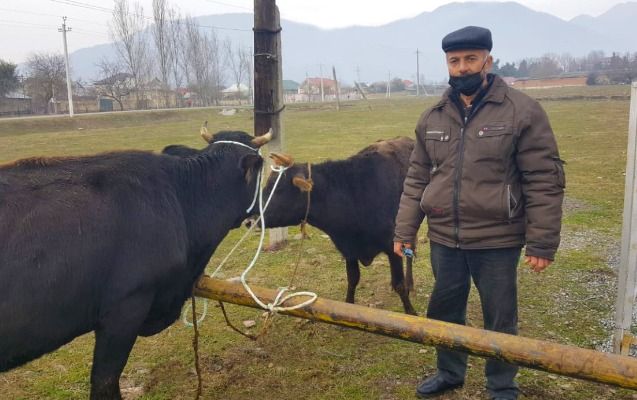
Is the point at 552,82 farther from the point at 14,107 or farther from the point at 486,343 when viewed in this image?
the point at 486,343

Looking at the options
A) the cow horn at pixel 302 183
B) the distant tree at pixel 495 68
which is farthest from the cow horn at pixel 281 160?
the distant tree at pixel 495 68

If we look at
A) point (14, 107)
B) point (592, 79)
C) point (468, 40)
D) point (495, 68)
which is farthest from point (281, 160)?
point (592, 79)

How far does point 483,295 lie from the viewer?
340 centimetres

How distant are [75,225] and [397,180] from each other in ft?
11.7

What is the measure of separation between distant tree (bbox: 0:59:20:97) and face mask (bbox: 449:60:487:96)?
48.4 m

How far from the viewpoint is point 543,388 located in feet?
12.5

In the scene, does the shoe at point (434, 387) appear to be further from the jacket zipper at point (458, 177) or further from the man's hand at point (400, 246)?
the jacket zipper at point (458, 177)

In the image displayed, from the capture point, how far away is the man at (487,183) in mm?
3000

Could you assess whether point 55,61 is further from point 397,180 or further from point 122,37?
point 397,180

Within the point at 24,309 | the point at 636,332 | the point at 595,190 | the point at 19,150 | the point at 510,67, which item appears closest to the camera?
the point at 24,309

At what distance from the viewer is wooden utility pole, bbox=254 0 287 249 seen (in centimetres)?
625

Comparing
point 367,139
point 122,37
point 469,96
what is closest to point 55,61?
point 122,37

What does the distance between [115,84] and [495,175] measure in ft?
207

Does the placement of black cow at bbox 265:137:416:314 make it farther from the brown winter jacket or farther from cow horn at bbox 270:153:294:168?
the brown winter jacket
